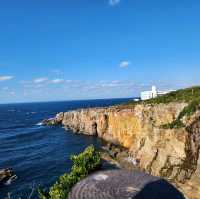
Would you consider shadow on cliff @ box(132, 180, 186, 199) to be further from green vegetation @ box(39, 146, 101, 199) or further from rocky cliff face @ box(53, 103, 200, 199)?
rocky cliff face @ box(53, 103, 200, 199)

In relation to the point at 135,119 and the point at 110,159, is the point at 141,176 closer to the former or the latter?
the point at 110,159

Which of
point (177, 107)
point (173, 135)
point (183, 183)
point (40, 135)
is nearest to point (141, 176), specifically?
point (183, 183)

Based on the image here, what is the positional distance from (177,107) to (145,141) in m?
10.8

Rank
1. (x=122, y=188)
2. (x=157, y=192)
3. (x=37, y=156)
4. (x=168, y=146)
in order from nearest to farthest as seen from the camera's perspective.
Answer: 1. (x=122, y=188)
2. (x=157, y=192)
3. (x=168, y=146)
4. (x=37, y=156)

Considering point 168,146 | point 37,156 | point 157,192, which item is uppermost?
point 157,192

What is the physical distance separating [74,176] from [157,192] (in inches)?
1130

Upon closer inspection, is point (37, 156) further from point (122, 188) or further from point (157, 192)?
point (157, 192)

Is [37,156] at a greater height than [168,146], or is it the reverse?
[168,146]

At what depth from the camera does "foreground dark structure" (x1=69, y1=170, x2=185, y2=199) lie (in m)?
16.0

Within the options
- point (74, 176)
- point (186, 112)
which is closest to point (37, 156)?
point (186, 112)

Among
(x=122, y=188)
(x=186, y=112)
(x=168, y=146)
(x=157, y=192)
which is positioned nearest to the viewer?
(x=122, y=188)

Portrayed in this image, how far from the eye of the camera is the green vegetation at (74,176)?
42188mm

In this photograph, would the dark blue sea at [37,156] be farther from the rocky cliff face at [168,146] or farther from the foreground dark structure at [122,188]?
the foreground dark structure at [122,188]

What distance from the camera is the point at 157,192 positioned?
16.8 m
